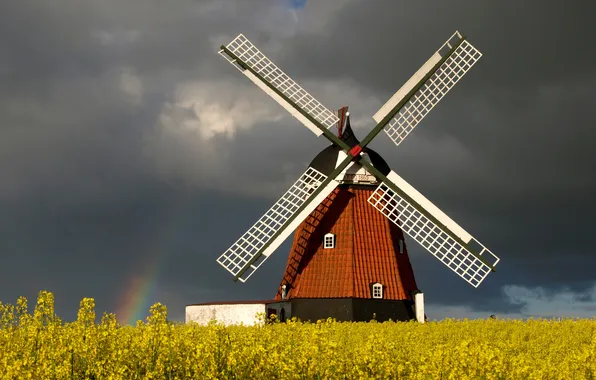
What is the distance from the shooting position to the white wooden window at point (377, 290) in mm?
28172

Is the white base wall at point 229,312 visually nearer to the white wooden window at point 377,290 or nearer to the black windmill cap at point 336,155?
the white wooden window at point 377,290

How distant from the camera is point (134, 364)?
9.88m

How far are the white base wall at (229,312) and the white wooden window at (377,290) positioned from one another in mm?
5853

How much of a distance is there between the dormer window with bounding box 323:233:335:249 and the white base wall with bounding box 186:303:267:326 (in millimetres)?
5004

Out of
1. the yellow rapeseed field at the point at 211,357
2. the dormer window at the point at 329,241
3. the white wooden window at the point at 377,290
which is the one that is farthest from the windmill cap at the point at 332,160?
the yellow rapeseed field at the point at 211,357

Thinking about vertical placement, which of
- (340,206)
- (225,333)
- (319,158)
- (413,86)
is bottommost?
(225,333)

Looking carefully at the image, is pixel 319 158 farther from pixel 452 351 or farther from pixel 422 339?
pixel 452 351

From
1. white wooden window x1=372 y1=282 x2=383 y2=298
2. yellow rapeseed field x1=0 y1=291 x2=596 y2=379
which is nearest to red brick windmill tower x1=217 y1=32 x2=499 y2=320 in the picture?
white wooden window x1=372 y1=282 x2=383 y2=298

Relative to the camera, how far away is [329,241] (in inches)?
1128

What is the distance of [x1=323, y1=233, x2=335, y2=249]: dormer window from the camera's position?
93.8ft

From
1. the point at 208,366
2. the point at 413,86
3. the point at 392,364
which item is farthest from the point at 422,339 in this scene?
the point at 413,86

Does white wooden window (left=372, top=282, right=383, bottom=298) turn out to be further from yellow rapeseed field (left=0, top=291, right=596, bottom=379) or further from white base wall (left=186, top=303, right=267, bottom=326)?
yellow rapeseed field (left=0, top=291, right=596, bottom=379)

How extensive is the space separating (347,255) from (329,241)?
1095 millimetres

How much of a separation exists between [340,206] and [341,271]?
2.87 metres
